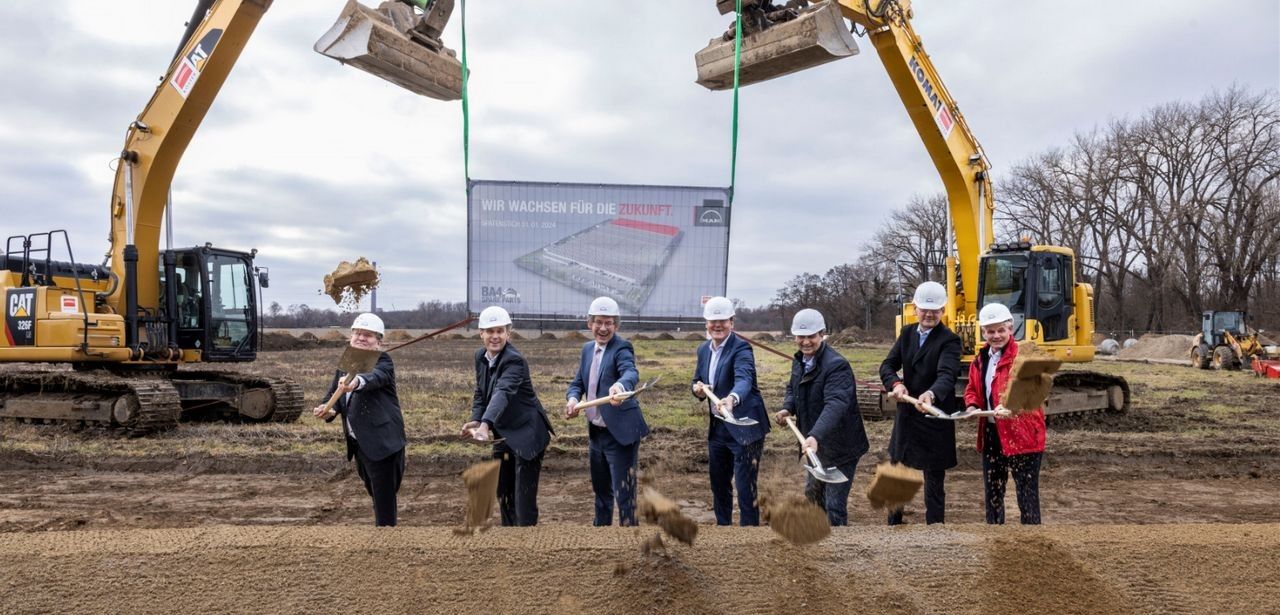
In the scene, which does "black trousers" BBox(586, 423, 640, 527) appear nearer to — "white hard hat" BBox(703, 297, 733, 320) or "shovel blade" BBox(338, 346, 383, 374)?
"white hard hat" BBox(703, 297, 733, 320)

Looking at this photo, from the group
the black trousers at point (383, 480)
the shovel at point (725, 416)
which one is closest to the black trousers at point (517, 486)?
the black trousers at point (383, 480)

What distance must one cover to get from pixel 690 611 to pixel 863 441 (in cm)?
174

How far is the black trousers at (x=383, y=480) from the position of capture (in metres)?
4.39

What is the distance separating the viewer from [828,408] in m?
4.38

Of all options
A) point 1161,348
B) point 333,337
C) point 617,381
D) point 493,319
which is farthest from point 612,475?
point 333,337

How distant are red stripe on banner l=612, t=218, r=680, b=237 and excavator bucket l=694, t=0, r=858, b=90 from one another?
28.4ft

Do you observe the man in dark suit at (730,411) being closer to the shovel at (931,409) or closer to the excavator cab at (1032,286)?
the shovel at (931,409)

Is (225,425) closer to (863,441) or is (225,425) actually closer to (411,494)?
(411,494)

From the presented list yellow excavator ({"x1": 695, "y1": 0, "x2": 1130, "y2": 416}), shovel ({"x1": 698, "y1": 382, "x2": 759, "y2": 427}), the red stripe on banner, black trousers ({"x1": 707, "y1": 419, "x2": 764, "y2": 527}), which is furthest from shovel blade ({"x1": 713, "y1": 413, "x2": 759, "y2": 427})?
the red stripe on banner

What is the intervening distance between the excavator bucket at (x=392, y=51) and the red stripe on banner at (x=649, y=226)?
907cm

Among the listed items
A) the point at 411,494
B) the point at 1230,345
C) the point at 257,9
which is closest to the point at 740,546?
the point at 411,494

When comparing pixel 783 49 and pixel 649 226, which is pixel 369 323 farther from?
pixel 649 226

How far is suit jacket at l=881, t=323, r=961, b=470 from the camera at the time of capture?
459 cm

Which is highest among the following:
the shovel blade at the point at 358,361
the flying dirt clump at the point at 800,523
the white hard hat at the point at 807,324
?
the white hard hat at the point at 807,324
